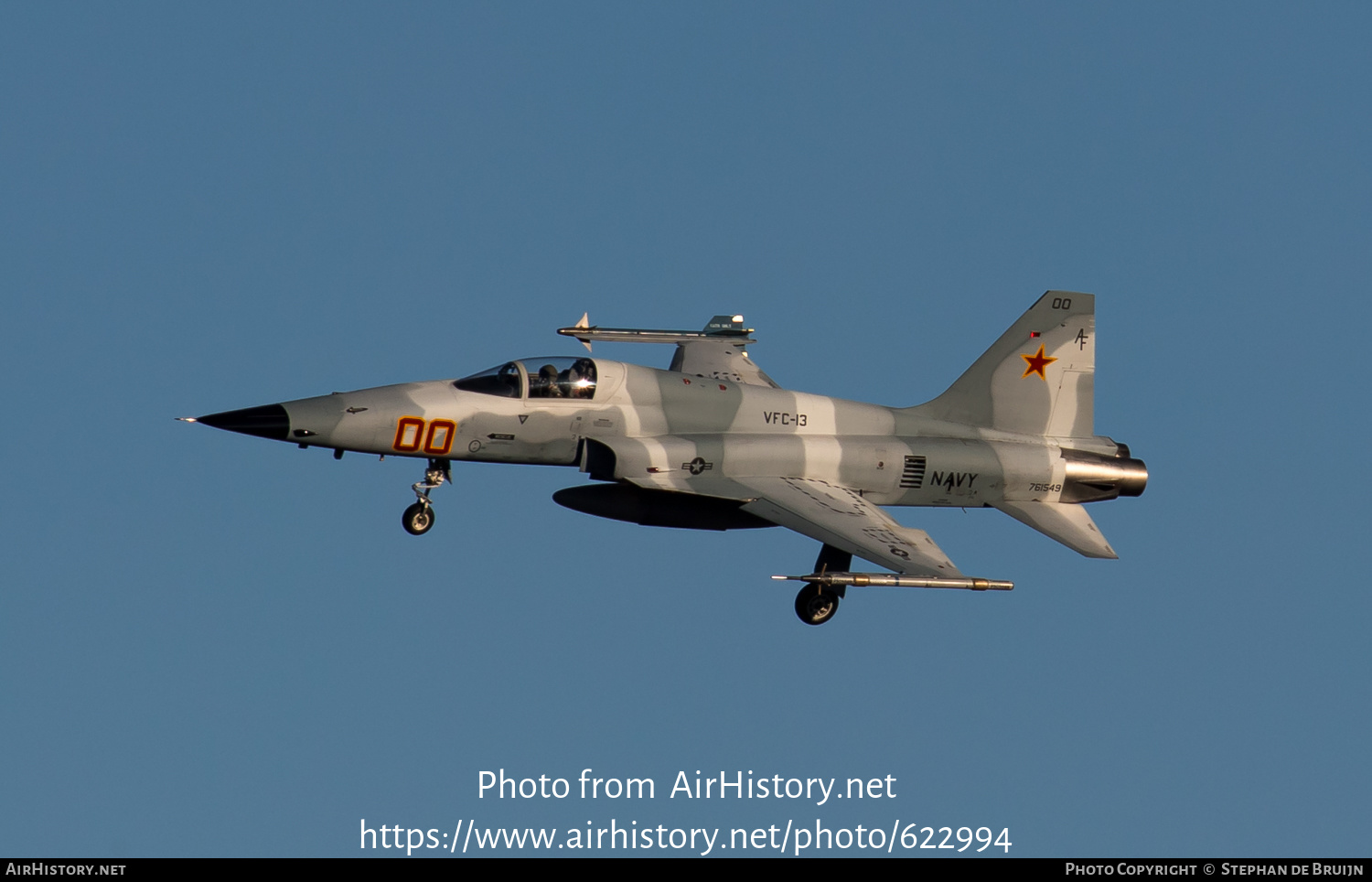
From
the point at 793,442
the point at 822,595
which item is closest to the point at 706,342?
the point at 793,442

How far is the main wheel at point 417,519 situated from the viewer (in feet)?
76.8

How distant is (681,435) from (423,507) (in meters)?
3.62

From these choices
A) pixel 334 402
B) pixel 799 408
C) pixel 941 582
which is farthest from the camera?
pixel 799 408

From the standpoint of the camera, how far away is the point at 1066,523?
979 inches

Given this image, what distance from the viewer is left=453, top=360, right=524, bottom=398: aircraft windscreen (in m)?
23.7

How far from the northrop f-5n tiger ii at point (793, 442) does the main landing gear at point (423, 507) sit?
20 millimetres

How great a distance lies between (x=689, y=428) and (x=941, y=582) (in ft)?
15.4

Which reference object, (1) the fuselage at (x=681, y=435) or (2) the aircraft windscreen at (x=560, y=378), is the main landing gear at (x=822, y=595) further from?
(2) the aircraft windscreen at (x=560, y=378)

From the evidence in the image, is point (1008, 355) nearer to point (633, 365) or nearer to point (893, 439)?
point (893, 439)

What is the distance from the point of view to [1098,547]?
2450cm

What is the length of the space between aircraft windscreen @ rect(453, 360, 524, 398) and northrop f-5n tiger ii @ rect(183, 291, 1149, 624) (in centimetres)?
2

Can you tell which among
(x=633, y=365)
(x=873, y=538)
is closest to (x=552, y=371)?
(x=633, y=365)

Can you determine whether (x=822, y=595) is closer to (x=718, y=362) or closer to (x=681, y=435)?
(x=681, y=435)

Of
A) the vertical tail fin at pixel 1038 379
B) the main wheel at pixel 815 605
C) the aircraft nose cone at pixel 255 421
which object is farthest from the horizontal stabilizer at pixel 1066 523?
the aircraft nose cone at pixel 255 421
